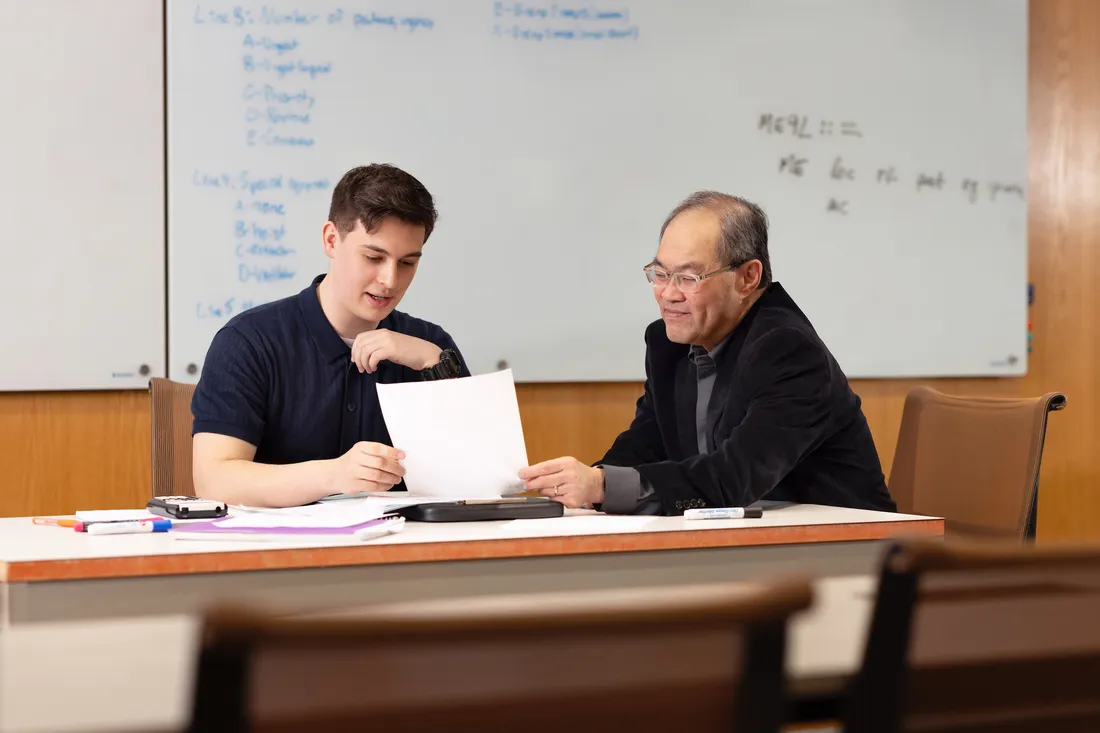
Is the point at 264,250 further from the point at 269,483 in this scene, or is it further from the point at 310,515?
the point at 310,515

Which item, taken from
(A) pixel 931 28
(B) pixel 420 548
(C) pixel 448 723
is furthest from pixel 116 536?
(A) pixel 931 28

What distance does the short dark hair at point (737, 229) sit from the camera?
2.25 meters

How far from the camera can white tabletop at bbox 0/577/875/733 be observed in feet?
2.28

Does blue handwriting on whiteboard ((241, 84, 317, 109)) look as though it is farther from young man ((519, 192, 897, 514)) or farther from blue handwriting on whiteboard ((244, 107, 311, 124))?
young man ((519, 192, 897, 514))

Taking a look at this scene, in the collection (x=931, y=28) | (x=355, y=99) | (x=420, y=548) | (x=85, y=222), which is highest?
(x=931, y=28)

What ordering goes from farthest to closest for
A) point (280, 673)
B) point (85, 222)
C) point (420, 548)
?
point (85, 222), point (420, 548), point (280, 673)

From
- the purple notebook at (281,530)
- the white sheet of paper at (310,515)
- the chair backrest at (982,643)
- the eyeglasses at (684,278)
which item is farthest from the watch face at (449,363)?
the chair backrest at (982,643)

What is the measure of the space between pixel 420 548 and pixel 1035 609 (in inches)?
36.7

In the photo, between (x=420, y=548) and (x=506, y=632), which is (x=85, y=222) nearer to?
(x=420, y=548)

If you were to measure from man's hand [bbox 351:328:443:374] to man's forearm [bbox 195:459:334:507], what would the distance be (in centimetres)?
31

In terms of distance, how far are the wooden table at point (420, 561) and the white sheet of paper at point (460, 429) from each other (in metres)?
0.11

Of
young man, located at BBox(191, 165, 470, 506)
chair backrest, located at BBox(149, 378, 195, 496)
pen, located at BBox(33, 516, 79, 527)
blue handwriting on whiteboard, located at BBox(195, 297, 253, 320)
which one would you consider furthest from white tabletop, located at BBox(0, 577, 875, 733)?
blue handwriting on whiteboard, located at BBox(195, 297, 253, 320)

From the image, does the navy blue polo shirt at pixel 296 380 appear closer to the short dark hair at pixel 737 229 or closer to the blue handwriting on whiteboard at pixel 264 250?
the short dark hair at pixel 737 229

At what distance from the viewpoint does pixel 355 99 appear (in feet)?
10.6
